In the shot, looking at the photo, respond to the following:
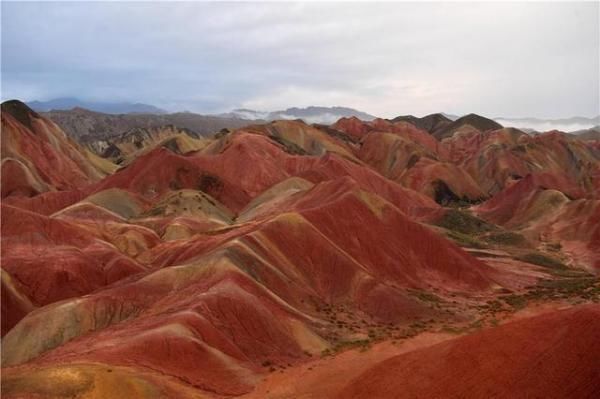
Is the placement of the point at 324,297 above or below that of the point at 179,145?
below

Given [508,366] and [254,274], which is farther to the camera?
[254,274]

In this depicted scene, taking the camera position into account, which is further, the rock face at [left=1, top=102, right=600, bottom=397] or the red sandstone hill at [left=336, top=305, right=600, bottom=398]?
the rock face at [left=1, top=102, right=600, bottom=397]

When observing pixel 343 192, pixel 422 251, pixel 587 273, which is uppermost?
pixel 343 192

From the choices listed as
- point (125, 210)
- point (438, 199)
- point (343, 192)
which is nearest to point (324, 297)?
point (343, 192)

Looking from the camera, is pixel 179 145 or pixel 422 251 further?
pixel 179 145

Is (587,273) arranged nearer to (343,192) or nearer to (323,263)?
(343,192)

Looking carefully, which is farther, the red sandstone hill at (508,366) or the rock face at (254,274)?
the rock face at (254,274)

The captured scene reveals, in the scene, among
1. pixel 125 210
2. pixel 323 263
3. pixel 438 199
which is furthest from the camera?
pixel 438 199

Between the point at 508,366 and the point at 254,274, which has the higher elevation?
the point at 508,366
